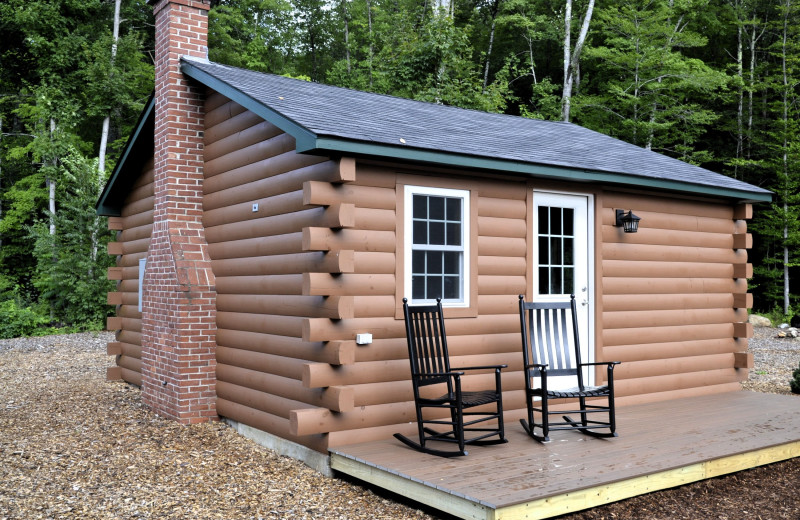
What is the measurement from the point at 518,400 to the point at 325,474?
77.5 inches

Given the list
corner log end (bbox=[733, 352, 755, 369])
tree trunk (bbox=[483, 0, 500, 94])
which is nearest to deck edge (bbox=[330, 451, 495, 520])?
corner log end (bbox=[733, 352, 755, 369])

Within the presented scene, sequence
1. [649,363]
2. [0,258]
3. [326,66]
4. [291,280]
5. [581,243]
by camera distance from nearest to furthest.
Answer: [291,280] → [581,243] → [649,363] → [0,258] → [326,66]

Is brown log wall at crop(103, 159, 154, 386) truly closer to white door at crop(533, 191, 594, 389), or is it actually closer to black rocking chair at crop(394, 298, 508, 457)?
black rocking chair at crop(394, 298, 508, 457)

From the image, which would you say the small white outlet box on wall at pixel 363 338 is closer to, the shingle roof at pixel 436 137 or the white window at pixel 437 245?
the white window at pixel 437 245

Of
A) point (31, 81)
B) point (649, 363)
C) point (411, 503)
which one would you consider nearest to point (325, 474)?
point (411, 503)

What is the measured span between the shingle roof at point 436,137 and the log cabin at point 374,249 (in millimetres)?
34

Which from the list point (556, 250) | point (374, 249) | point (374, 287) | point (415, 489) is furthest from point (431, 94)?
point (415, 489)

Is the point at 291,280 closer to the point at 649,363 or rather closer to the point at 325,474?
the point at 325,474

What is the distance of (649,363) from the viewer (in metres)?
7.38

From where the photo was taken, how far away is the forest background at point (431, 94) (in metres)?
16.5

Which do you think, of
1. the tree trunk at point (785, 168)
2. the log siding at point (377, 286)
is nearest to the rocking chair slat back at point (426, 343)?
the log siding at point (377, 286)

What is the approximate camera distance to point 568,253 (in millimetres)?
6902

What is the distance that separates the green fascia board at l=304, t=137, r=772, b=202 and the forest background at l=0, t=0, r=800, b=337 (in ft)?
30.3

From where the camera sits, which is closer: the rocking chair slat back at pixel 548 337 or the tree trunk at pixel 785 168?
the rocking chair slat back at pixel 548 337
